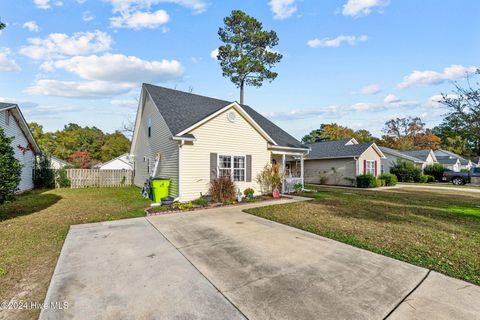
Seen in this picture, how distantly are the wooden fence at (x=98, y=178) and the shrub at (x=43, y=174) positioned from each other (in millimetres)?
1202

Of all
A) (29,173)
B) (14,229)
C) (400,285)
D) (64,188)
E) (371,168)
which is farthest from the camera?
(371,168)

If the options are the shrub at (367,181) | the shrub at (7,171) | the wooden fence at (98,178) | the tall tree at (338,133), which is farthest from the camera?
the tall tree at (338,133)

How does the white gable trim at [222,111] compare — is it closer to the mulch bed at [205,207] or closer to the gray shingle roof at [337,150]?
the mulch bed at [205,207]

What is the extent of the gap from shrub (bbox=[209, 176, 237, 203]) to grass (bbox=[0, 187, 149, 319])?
2.81 meters

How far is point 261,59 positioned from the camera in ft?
79.1

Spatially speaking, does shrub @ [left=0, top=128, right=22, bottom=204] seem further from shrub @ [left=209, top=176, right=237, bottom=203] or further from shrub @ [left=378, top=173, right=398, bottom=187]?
shrub @ [left=378, top=173, right=398, bottom=187]

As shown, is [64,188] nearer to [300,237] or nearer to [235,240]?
[235,240]

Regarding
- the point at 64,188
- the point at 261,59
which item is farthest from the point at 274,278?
the point at 261,59

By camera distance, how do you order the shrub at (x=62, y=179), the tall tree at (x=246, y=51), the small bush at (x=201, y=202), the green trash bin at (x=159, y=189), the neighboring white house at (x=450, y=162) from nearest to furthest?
the small bush at (x=201, y=202)
the green trash bin at (x=159, y=189)
the shrub at (x=62, y=179)
the tall tree at (x=246, y=51)
the neighboring white house at (x=450, y=162)

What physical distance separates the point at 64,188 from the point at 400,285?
766 inches

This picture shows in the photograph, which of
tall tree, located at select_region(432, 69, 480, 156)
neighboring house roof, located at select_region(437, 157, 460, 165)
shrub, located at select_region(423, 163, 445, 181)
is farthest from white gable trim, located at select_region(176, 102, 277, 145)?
neighboring house roof, located at select_region(437, 157, 460, 165)

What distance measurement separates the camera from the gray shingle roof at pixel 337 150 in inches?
762

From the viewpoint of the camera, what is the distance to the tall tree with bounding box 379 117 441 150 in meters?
47.6

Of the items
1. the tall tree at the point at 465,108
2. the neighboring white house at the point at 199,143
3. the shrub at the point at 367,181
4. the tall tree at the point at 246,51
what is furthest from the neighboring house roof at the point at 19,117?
the shrub at the point at 367,181
